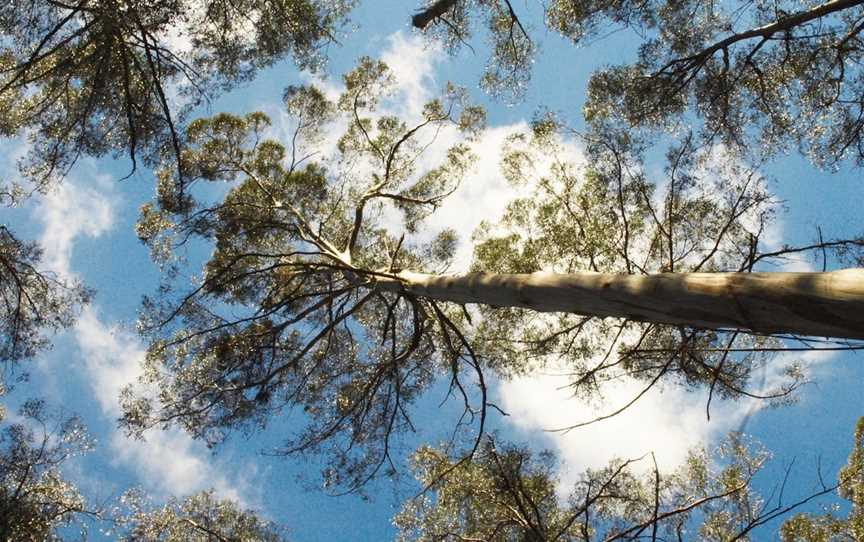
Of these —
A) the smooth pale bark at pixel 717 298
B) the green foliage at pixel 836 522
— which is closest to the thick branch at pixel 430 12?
the smooth pale bark at pixel 717 298

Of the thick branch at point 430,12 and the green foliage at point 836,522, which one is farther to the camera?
the thick branch at point 430,12

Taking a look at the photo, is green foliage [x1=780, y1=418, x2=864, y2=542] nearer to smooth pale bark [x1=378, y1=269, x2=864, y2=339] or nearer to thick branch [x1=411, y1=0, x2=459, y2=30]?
smooth pale bark [x1=378, y1=269, x2=864, y2=339]

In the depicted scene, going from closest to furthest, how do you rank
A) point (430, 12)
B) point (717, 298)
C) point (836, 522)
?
point (717, 298)
point (836, 522)
point (430, 12)

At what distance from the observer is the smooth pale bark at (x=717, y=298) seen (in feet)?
6.43

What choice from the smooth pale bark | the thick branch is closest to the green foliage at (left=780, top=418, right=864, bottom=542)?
the smooth pale bark

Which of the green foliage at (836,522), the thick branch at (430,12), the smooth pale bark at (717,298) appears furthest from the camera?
the thick branch at (430,12)

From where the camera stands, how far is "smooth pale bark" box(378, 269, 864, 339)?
1959 mm

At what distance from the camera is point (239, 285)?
8961 millimetres

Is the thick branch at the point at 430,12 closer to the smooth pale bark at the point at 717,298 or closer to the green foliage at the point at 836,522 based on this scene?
the smooth pale bark at the point at 717,298

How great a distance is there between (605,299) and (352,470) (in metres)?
5.38

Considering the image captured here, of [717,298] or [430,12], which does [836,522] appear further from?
[430,12]

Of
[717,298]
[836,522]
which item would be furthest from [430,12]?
[836,522]

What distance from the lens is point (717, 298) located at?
2395 mm

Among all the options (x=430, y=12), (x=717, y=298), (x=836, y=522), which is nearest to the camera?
(x=717, y=298)
